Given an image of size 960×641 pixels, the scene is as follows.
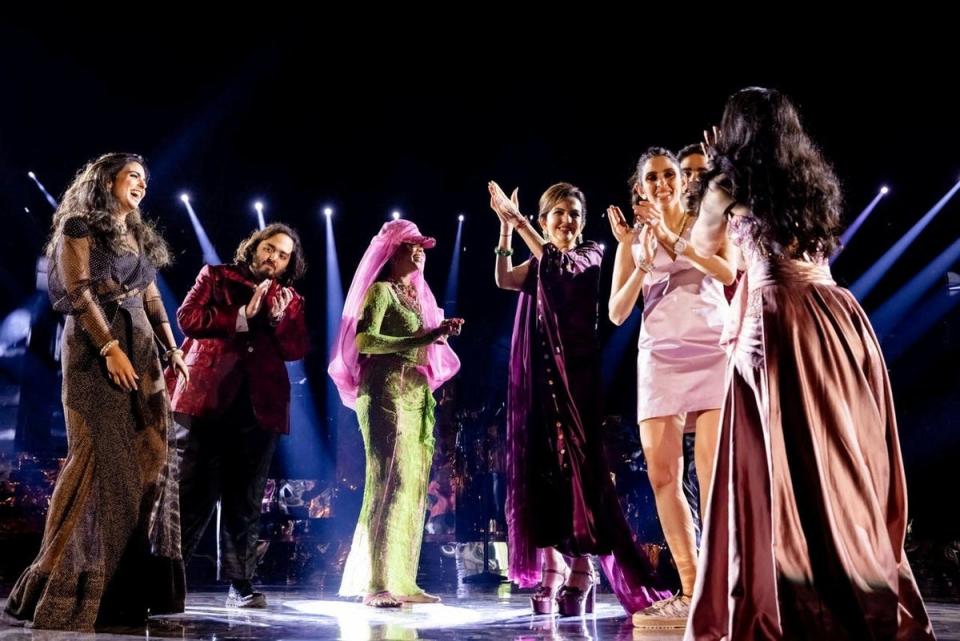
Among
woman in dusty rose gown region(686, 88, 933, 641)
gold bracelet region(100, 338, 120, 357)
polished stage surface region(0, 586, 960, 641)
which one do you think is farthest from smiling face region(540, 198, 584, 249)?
gold bracelet region(100, 338, 120, 357)

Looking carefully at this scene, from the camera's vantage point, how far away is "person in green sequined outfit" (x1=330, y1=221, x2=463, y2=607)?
13.7 ft

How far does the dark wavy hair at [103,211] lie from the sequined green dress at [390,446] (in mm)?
1124

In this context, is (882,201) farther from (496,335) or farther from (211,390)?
(211,390)

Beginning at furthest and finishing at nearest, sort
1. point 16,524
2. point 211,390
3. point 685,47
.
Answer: point 685,47
point 16,524
point 211,390

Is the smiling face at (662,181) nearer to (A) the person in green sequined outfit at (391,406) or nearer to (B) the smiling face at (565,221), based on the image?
(B) the smiling face at (565,221)

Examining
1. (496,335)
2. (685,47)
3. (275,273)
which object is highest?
(685,47)

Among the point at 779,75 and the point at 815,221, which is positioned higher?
the point at 779,75

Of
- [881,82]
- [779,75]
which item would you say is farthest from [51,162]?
[881,82]

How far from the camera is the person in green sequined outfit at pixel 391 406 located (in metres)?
4.19

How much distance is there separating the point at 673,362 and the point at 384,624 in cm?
149

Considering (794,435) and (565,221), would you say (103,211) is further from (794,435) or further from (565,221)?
(794,435)

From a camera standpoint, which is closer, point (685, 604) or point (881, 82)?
point (685, 604)

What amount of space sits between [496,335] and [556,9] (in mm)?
4299

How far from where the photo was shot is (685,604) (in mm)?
3279
